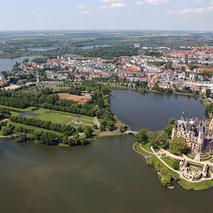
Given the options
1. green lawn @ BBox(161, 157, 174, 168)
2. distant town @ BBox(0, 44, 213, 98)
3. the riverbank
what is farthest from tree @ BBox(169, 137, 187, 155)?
distant town @ BBox(0, 44, 213, 98)

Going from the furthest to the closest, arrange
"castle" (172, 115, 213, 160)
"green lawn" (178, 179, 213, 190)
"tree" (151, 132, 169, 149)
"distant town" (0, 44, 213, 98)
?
"distant town" (0, 44, 213, 98)
"tree" (151, 132, 169, 149)
"castle" (172, 115, 213, 160)
"green lawn" (178, 179, 213, 190)

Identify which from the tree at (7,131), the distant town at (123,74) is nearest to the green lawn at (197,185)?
the tree at (7,131)

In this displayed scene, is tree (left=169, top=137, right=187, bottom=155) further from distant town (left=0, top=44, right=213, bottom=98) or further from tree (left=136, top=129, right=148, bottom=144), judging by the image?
distant town (left=0, top=44, right=213, bottom=98)

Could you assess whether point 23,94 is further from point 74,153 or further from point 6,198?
point 6,198

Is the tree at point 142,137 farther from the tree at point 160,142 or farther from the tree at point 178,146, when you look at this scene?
the tree at point 178,146

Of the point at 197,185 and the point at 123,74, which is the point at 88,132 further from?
the point at 123,74

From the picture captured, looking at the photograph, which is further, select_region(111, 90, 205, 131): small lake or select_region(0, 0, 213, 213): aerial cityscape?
select_region(111, 90, 205, 131): small lake
